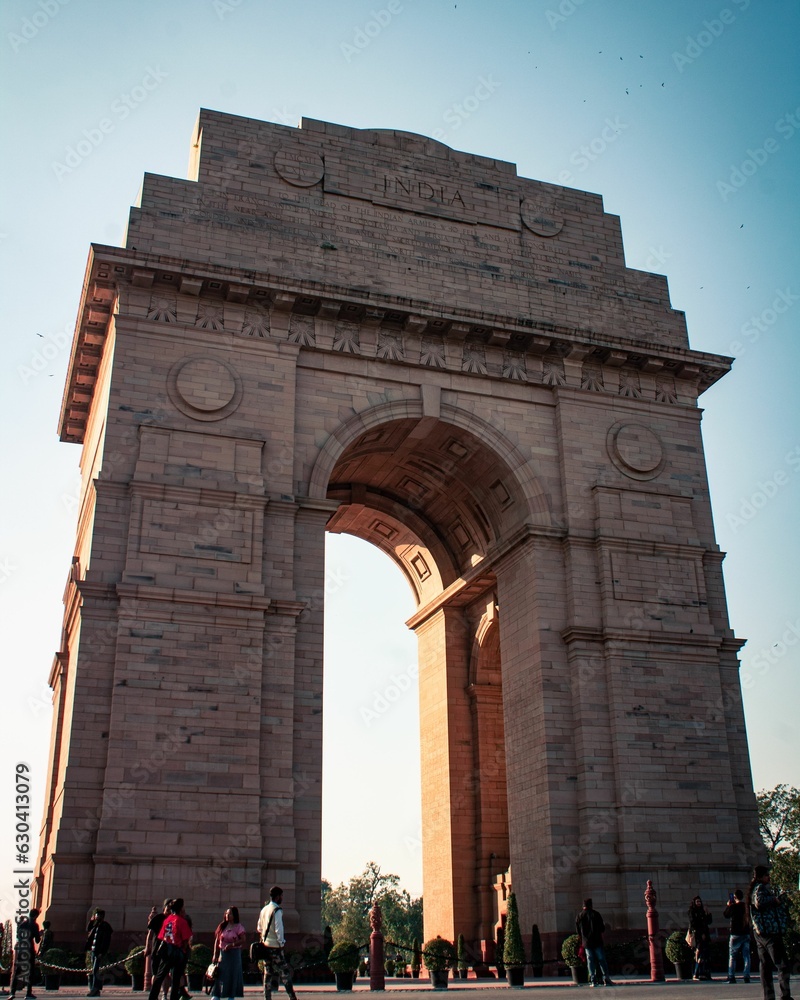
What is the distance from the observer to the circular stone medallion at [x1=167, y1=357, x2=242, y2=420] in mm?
23812

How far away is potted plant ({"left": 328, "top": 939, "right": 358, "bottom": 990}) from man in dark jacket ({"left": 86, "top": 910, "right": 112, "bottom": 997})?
3689 mm

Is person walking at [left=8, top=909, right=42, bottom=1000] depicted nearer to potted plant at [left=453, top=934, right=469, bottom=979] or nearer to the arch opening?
potted plant at [left=453, top=934, right=469, bottom=979]

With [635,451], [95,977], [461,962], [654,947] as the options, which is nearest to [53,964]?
[95,977]

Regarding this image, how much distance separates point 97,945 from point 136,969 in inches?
38.0

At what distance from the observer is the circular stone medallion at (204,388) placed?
23.8 metres

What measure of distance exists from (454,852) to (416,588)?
8341mm

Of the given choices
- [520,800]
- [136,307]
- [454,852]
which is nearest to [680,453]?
[520,800]

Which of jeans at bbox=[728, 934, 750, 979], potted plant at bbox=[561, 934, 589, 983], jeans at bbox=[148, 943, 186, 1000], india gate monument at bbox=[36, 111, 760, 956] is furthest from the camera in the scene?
india gate monument at bbox=[36, 111, 760, 956]

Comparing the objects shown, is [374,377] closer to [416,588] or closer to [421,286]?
[421,286]

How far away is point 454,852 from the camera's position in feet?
93.5

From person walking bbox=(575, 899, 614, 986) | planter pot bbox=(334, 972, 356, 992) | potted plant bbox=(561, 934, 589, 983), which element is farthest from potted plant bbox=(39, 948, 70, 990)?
potted plant bbox=(561, 934, 589, 983)

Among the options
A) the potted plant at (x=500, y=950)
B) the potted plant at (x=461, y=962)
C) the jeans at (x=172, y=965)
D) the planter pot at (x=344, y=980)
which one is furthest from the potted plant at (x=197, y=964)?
the potted plant at (x=461, y=962)

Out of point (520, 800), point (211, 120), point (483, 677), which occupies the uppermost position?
point (211, 120)

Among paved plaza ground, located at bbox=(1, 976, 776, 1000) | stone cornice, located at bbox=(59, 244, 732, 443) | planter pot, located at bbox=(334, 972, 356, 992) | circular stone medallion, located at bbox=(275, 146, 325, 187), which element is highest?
circular stone medallion, located at bbox=(275, 146, 325, 187)
